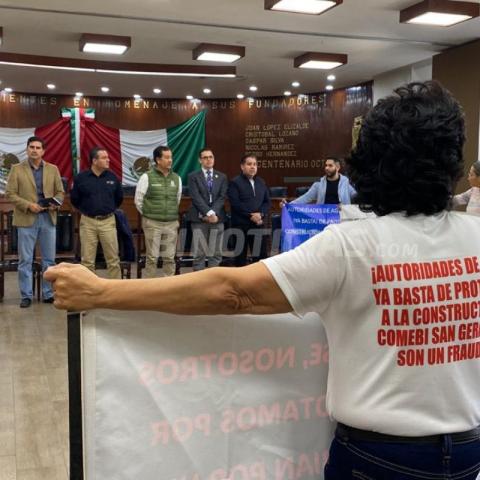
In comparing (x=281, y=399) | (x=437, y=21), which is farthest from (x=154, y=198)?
(x=281, y=399)

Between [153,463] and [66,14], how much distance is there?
6816mm

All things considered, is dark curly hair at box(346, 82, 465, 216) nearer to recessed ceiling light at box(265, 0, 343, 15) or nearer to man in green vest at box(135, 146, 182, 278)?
recessed ceiling light at box(265, 0, 343, 15)

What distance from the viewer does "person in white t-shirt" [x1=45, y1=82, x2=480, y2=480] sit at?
1.07 m

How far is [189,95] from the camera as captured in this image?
1359cm

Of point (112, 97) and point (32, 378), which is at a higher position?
point (112, 97)

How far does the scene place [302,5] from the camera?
6.45 metres

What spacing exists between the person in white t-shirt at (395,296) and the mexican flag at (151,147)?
35.8 ft

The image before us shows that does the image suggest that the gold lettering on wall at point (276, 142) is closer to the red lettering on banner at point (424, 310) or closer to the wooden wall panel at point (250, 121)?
the wooden wall panel at point (250, 121)

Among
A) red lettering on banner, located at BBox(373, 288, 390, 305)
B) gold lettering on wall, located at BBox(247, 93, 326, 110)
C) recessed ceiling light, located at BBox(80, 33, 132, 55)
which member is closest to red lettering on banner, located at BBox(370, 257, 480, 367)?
red lettering on banner, located at BBox(373, 288, 390, 305)

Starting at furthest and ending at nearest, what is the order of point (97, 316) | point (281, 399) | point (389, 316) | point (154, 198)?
point (154, 198) < point (281, 399) < point (97, 316) < point (389, 316)

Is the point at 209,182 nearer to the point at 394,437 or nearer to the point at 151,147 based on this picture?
the point at 151,147

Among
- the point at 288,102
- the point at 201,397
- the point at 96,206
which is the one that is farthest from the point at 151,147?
the point at 201,397

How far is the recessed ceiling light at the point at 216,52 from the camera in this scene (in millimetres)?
8627

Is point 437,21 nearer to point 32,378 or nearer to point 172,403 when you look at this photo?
point 32,378
